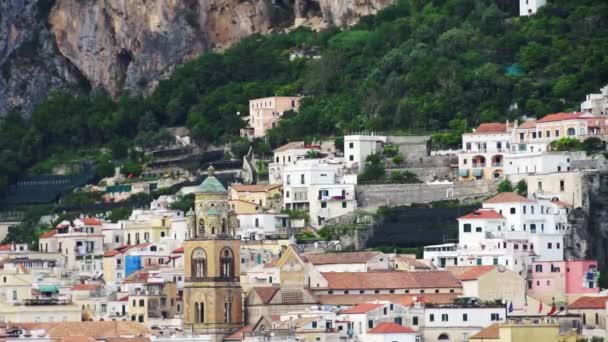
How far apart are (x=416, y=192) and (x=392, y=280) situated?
51.9 feet

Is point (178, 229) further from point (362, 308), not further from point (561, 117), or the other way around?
point (362, 308)

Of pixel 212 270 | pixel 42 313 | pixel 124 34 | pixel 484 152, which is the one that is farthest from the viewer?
pixel 124 34

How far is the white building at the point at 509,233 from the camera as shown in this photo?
12238 centimetres

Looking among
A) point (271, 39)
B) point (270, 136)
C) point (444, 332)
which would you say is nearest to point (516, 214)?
point (444, 332)

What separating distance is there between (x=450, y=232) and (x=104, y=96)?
41.7 meters

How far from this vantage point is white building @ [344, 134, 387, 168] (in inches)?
5443

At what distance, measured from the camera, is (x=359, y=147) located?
138 metres

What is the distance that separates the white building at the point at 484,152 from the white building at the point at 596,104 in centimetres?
331

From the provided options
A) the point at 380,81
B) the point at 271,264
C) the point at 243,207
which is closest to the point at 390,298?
the point at 271,264

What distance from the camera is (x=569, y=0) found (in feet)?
495

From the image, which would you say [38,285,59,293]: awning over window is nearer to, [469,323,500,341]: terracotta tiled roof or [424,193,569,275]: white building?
[424,193,569,275]: white building

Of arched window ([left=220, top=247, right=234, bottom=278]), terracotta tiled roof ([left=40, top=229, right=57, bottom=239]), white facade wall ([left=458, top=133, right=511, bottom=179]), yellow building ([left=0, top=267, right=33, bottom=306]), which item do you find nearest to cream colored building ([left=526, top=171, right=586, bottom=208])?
white facade wall ([left=458, top=133, right=511, bottom=179])

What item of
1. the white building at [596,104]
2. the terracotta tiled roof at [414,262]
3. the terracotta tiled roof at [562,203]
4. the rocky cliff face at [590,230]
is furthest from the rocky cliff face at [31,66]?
the terracotta tiled roof at [414,262]

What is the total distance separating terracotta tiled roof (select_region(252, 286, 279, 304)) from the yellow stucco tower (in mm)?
664
